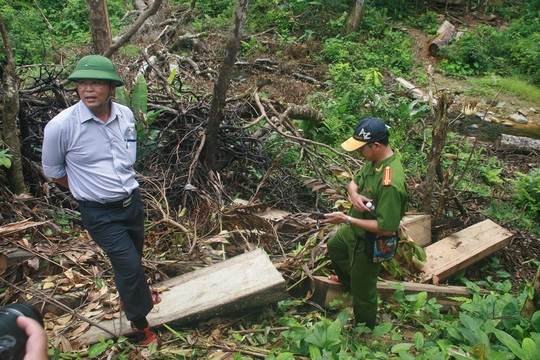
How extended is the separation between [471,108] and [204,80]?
631cm

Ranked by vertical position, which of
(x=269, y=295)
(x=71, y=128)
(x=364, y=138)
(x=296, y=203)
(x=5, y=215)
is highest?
(x=71, y=128)

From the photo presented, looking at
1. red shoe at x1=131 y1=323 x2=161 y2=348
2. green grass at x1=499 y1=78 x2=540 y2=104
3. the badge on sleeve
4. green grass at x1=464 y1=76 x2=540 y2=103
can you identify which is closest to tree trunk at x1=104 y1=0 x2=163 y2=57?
red shoe at x1=131 y1=323 x2=161 y2=348

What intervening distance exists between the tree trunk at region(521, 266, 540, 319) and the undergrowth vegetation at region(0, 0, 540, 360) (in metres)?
0.04

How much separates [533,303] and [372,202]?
1.19m

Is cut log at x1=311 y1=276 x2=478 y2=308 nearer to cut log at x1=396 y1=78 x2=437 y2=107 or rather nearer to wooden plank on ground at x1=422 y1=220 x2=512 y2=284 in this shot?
wooden plank on ground at x1=422 y1=220 x2=512 y2=284

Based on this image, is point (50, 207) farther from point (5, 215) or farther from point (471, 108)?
point (471, 108)

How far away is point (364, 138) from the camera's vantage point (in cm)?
293

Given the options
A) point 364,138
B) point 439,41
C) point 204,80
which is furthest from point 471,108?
point 439,41

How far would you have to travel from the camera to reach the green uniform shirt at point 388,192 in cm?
280

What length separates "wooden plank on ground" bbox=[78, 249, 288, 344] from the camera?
122 inches

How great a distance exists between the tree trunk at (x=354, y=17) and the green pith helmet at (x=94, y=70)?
12.1 metres

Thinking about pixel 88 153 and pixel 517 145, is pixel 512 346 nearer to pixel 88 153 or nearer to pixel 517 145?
pixel 88 153

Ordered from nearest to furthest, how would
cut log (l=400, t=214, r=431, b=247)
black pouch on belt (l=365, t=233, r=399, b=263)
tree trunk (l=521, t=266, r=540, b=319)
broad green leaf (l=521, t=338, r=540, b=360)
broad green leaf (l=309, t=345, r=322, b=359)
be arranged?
1. broad green leaf (l=521, t=338, r=540, b=360)
2. broad green leaf (l=309, t=345, r=322, b=359)
3. tree trunk (l=521, t=266, r=540, b=319)
4. black pouch on belt (l=365, t=233, r=399, b=263)
5. cut log (l=400, t=214, r=431, b=247)

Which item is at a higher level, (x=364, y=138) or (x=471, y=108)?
(x=364, y=138)
